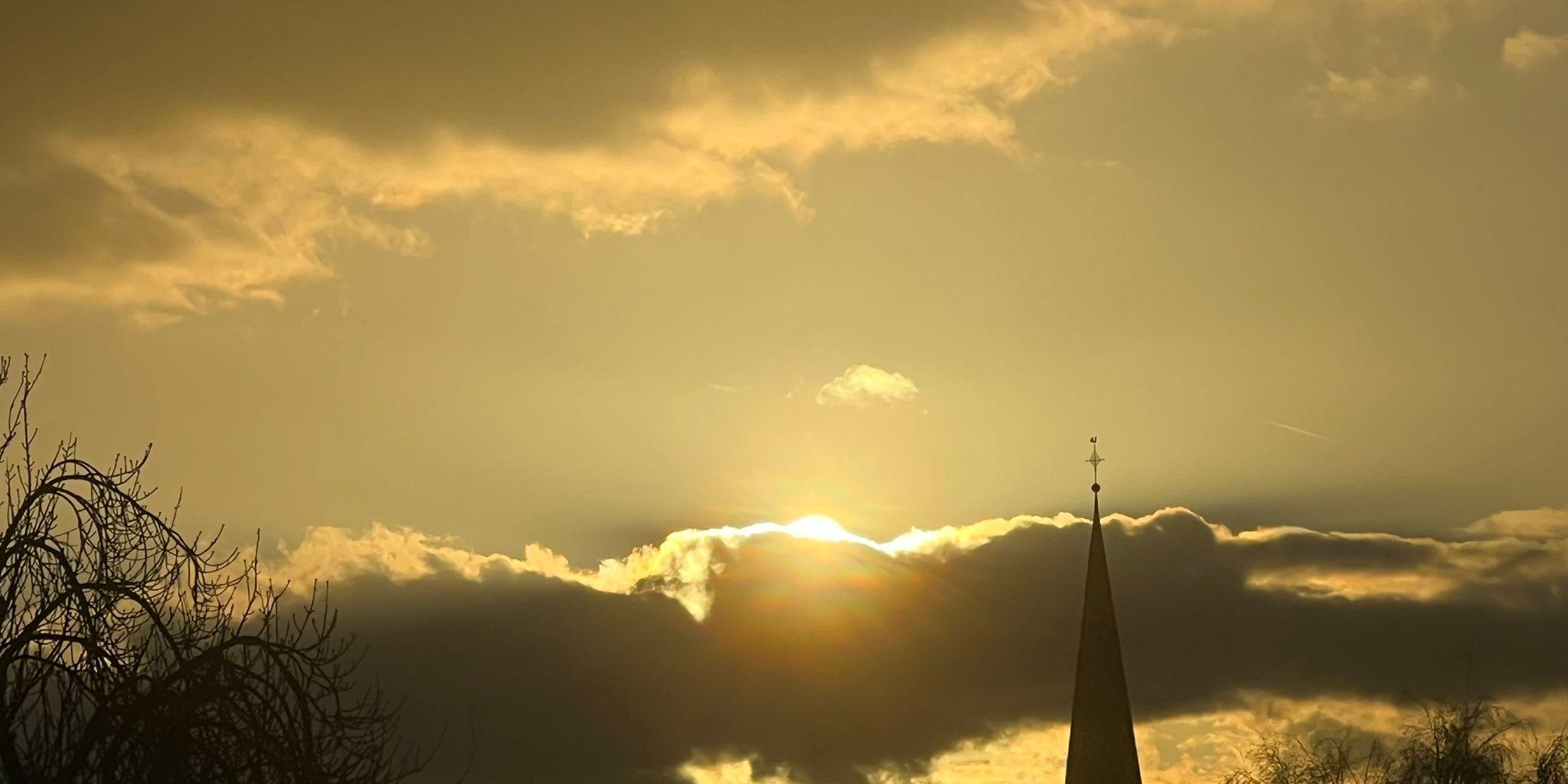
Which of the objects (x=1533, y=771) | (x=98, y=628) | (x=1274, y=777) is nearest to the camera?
(x=98, y=628)

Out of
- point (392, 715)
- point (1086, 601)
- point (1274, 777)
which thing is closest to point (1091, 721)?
point (1086, 601)

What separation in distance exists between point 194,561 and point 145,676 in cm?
178

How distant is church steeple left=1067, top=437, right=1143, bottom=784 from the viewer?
82.1m

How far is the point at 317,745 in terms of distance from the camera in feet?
49.3

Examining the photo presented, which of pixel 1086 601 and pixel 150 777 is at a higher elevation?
pixel 1086 601

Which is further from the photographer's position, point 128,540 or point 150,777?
point 128,540

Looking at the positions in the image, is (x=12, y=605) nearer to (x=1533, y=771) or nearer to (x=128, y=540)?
(x=128, y=540)

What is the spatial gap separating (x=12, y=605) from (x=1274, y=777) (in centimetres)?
3502

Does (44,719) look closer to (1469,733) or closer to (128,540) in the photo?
(128,540)

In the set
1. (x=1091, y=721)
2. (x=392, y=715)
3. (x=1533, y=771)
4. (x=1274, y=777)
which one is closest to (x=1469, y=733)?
(x=1533, y=771)

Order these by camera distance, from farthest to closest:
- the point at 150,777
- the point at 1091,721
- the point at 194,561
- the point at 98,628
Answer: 1. the point at 1091,721
2. the point at 194,561
3. the point at 98,628
4. the point at 150,777

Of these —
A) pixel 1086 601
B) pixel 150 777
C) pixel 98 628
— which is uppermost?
pixel 1086 601

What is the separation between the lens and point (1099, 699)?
274 ft

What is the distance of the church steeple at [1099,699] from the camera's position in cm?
8212
